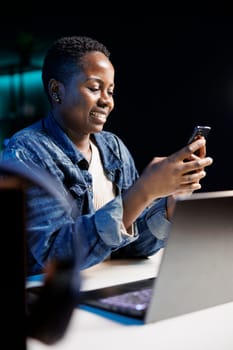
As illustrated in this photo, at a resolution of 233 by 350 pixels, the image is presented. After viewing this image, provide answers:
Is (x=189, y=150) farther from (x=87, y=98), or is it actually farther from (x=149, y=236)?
(x=87, y=98)

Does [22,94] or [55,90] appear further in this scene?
[22,94]

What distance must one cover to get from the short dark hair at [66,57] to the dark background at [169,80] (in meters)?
1.53

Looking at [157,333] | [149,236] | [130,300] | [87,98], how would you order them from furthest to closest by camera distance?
[87,98], [149,236], [130,300], [157,333]

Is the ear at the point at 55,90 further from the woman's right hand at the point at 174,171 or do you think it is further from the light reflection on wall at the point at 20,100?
the light reflection on wall at the point at 20,100

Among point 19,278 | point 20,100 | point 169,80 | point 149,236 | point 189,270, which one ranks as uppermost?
point 19,278

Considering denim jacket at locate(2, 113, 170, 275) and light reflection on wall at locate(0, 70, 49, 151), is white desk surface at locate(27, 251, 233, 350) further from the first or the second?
light reflection on wall at locate(0, 70, 49, 151)

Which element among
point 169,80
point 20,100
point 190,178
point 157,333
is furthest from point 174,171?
point 20,100

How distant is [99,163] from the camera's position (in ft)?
5.29

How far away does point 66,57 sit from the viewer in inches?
61.9

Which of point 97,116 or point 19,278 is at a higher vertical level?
point 19,278

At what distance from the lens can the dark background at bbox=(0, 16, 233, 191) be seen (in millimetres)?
3031

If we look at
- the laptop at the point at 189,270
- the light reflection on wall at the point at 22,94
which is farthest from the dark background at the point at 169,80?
the laptop at the point at 189,270

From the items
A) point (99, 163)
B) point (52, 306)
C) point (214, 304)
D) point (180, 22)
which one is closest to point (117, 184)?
point (99, 163)

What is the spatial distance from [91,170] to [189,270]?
2.52 ft
